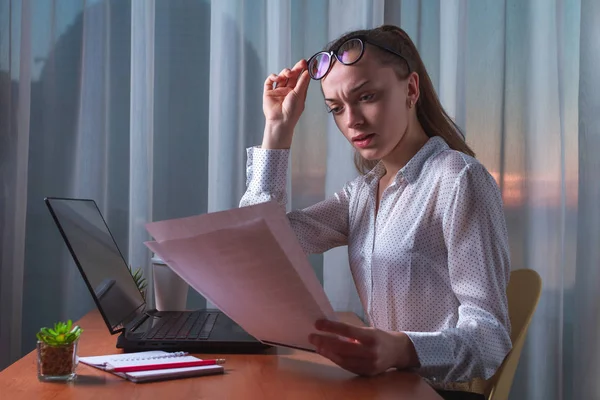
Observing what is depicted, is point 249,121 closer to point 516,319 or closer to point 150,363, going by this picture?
point 516,319

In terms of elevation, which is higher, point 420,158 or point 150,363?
point 420,158

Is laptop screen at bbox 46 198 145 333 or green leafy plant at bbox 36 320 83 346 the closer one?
green leafy plant at bbox 36 320 83 346

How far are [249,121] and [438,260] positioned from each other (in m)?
1.03

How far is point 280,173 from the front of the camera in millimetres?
1574

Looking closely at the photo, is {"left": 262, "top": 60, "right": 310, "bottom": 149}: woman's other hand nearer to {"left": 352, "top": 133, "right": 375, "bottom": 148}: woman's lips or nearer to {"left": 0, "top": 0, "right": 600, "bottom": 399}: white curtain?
{"left": 352, "top": 133, "right": 375, "bottom": 148}: woman's lips

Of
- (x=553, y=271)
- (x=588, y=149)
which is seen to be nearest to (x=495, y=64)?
(x=588, y=149)

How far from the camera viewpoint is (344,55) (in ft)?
4.53

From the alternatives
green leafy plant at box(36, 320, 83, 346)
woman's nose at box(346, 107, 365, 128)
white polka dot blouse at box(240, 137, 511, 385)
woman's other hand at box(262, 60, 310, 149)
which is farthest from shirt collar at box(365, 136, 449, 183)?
green leafy plant at box(36, 320, 83, 346)

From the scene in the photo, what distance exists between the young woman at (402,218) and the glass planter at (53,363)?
33cm

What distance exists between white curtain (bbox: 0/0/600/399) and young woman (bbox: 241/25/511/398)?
51cm

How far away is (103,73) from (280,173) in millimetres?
849

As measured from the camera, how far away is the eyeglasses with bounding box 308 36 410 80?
136cm

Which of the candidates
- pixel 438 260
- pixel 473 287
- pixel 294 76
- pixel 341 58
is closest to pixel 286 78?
pixel 294 76

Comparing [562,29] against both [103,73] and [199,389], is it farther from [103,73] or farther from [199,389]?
[199,389]
